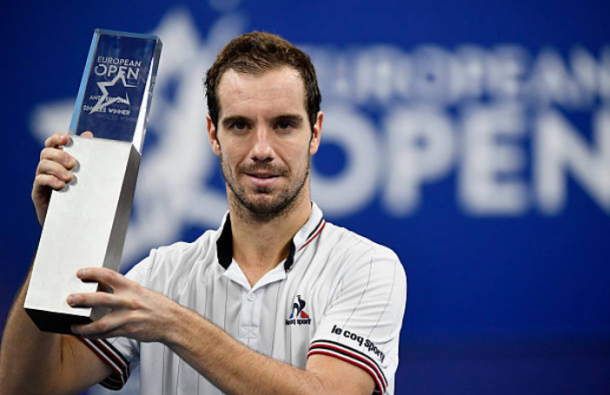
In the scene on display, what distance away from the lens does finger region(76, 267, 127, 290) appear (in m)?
0.84

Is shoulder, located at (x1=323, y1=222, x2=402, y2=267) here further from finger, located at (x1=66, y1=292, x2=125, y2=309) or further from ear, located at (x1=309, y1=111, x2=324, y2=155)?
finger, located at (x1=66, y1=292, x2=125, y2=309)

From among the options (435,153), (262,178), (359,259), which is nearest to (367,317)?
(359,259)

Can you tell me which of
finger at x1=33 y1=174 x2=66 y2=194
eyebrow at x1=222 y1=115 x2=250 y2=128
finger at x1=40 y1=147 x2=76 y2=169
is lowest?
finger at x1=33 y1=174 x2=66 y2=194

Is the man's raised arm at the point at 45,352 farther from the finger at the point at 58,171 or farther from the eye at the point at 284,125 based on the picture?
the eye at the point at 284,125

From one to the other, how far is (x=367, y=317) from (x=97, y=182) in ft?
2.00

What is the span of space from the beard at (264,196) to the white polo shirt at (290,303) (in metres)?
0.08

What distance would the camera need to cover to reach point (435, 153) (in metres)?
2.39

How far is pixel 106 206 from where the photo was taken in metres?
0.90

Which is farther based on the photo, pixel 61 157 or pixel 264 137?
pixel 264 137

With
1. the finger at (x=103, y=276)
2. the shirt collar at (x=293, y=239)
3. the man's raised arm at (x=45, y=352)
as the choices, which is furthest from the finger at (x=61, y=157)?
the shirt collar at (x=293, y=239)

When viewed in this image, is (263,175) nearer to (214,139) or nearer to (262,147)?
(262,147)

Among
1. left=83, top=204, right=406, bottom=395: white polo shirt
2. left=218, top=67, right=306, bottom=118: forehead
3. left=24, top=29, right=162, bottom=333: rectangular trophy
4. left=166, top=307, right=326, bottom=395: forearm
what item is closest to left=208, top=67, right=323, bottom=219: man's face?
left=218, top=67, right=306, bottom=118: forehead

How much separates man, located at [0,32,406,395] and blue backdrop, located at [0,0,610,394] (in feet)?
2.99

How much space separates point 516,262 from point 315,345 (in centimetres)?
143
